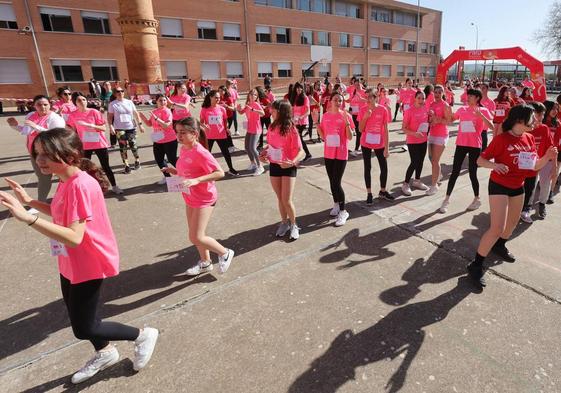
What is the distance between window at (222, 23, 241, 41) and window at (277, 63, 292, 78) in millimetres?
5763

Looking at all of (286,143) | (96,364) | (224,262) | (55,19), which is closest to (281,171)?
(286,143)

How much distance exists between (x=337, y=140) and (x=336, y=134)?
0.10m

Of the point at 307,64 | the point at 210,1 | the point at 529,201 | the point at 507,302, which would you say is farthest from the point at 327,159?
the point at 307,64

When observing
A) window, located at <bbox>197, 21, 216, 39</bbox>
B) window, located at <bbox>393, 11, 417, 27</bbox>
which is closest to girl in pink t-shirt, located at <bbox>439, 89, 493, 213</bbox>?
window, located at <bbox>197, 21, 216, 39</bbox>

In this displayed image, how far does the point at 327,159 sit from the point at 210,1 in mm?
33600

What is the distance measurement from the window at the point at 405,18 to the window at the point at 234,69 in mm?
27038

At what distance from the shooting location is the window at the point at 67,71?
26922 millimetres

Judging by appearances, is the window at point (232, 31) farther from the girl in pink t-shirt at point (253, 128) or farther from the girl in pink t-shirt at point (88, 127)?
the girl in pink t-shirt at point (88, 127)

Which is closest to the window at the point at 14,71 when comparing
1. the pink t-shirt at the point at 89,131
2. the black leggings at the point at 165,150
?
the pink t-shirt at the point at 89,131

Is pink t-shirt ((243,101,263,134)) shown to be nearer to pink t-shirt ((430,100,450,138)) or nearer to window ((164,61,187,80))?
pink t-shirt ((430,100,450,138))

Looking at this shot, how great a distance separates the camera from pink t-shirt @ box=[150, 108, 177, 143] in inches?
263

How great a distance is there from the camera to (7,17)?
24.6 metres

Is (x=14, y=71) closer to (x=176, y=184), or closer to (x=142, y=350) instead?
(x=176, y=184)

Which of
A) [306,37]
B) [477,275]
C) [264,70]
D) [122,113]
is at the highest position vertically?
[306,37]
